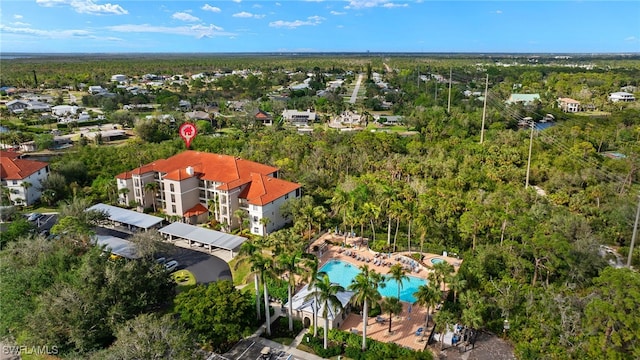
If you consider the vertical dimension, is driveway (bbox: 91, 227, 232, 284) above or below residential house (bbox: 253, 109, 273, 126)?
below

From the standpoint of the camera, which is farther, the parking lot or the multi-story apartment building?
the multi-story apartment building

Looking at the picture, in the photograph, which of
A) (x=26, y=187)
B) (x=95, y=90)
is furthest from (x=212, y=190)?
(x=95, y=90)

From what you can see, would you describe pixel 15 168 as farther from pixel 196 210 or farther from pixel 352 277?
pixel 352 277

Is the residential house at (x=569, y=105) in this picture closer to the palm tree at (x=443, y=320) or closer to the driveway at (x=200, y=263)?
the palm tree at (x=443, y=320)

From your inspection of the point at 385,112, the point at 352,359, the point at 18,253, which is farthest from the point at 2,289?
the point at 385,112

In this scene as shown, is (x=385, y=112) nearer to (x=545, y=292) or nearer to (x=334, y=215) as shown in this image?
(x=334, y=215)

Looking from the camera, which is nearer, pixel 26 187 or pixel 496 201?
pixel 496 201

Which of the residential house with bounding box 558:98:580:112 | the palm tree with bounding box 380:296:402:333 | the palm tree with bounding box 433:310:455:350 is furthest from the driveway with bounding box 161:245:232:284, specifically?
the residential house with bounding box 558:98:580:112

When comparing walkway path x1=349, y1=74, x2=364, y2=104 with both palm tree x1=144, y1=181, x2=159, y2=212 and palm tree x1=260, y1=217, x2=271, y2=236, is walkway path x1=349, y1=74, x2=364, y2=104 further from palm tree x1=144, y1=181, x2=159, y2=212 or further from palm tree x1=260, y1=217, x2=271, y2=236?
palm tree x1=260, y1=217, x2=271, y2=236
